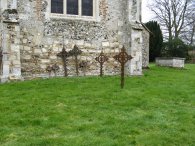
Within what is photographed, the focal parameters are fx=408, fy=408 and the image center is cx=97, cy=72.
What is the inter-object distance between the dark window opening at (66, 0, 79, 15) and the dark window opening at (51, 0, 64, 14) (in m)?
0.31

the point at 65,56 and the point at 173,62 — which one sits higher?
the point at 65,56

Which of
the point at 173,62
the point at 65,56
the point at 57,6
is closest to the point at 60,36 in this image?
the point at 65,56

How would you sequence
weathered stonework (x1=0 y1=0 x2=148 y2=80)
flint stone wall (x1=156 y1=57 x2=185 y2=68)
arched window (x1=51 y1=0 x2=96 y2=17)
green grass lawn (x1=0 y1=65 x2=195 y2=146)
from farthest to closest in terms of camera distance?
flint stone wall (x1=156 y1=57 x2=185 y2=68) → arched window (x1=51 y1=0 x2=96 y2=17) → weathered stonework (x1=0 y1=0 x2=148 y2=80) → green grass lawn (x1=0 y1=65 x2=195 y2=146)

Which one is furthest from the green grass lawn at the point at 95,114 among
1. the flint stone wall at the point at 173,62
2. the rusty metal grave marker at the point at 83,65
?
the flint stone wall at the point at 173,62

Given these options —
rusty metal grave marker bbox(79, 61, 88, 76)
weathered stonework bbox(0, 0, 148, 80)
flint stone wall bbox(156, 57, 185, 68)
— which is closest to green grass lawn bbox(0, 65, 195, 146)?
weathered stonework bbox(0, 0, 148, 80)

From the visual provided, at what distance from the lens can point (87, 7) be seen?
18406mm

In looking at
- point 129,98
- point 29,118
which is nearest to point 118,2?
point 129,98

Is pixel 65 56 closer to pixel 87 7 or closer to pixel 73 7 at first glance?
pixel 73 7

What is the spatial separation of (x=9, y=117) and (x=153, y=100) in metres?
4.31

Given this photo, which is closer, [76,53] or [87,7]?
[76,53]

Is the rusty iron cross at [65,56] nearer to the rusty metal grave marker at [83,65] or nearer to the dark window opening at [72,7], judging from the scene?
the rusty metal grave marker at [83,65]

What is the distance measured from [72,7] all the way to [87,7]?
74 cm

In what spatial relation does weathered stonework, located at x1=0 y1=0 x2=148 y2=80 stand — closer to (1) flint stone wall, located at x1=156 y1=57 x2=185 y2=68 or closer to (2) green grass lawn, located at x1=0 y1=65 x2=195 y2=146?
(2) green grass lawn, located at x1=0 y1=65 x2=195 y2=146

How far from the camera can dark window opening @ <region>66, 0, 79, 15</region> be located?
18.0 meters
